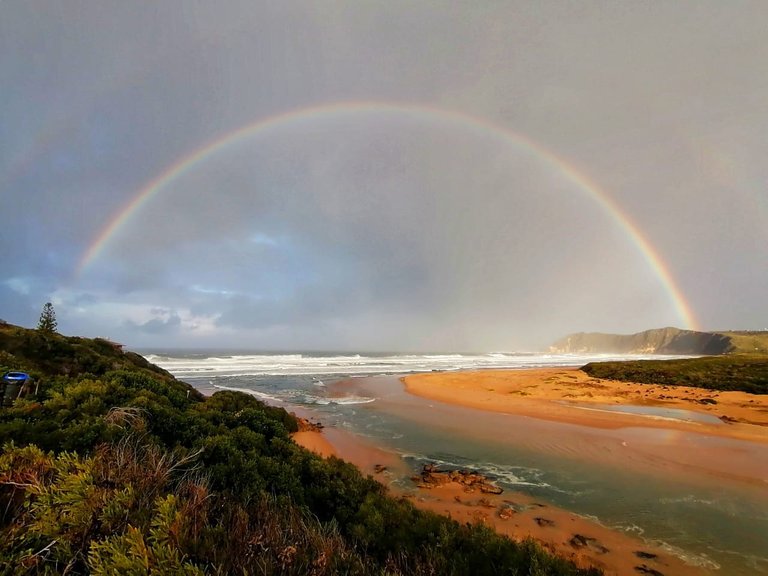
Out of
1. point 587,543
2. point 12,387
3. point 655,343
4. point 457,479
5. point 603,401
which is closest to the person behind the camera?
point 12,387

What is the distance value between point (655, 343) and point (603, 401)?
6224 inches

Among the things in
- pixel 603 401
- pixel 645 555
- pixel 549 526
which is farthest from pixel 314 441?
pixel 603 401

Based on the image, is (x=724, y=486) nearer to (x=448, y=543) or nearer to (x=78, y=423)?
(x=448, y=543)

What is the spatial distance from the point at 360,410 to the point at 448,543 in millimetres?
16531

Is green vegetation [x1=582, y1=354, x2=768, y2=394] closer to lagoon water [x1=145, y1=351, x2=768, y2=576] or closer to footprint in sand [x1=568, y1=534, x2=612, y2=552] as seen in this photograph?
lagoon water [x1=145, y1=351, x2=768, y2=576]

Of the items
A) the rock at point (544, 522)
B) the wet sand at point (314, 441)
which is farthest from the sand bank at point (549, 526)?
the wet sand at point (314, 441)

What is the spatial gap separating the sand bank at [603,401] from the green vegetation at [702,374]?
2274mm

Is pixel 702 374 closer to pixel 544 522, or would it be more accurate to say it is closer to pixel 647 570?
pixel 544 522

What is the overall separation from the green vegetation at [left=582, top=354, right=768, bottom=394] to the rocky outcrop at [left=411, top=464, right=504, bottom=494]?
2847cm

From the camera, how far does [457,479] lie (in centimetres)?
1021

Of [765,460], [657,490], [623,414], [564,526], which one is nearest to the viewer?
[564,526]

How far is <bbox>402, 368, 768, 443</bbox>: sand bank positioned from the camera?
56.2ft

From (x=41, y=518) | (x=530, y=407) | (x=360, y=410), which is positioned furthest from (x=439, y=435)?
(x=41, y=518)

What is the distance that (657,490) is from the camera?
379 inches
